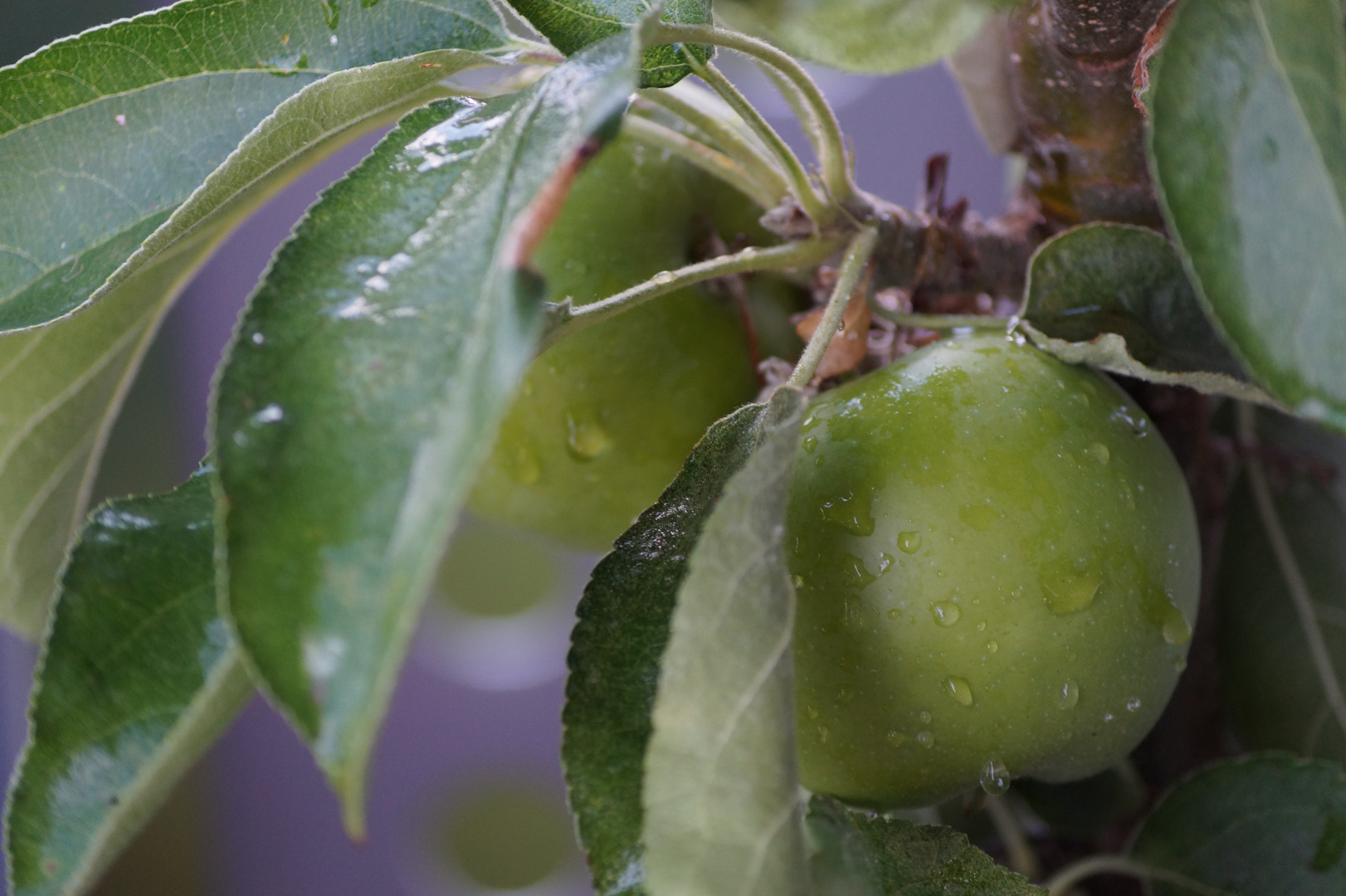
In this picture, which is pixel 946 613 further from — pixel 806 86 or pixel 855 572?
pixel 806 86

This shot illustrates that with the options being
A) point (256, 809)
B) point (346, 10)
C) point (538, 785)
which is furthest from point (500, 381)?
point (256, 809)

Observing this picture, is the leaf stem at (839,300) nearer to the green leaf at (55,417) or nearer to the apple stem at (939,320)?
the apple stem at (939,320)

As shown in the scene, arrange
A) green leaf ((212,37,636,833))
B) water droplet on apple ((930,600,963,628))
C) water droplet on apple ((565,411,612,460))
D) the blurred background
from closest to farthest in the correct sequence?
green leaf ((212,37,636,833)), water droplet on apple ((930,600,963,628)), water droplet on apple ((565,411,612,460)), the blurred background

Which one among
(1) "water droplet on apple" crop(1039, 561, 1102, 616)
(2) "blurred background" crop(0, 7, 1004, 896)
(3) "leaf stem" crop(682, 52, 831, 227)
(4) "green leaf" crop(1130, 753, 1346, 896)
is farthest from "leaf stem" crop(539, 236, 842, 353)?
(2) "blurred background" crop(0, 7, 1004, 896)

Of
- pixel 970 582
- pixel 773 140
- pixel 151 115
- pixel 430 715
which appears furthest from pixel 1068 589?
pixel 430 715

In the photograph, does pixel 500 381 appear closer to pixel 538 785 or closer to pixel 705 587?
pixel 705 587

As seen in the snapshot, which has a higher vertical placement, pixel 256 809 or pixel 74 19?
pixel 74 19

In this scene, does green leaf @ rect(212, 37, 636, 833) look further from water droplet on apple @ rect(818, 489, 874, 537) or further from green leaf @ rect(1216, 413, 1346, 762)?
green leaf @ rect(1216, 413, 1346, 762)

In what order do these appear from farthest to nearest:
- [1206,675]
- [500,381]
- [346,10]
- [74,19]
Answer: [74,19], [1206,675], [346,10], [500,381]
